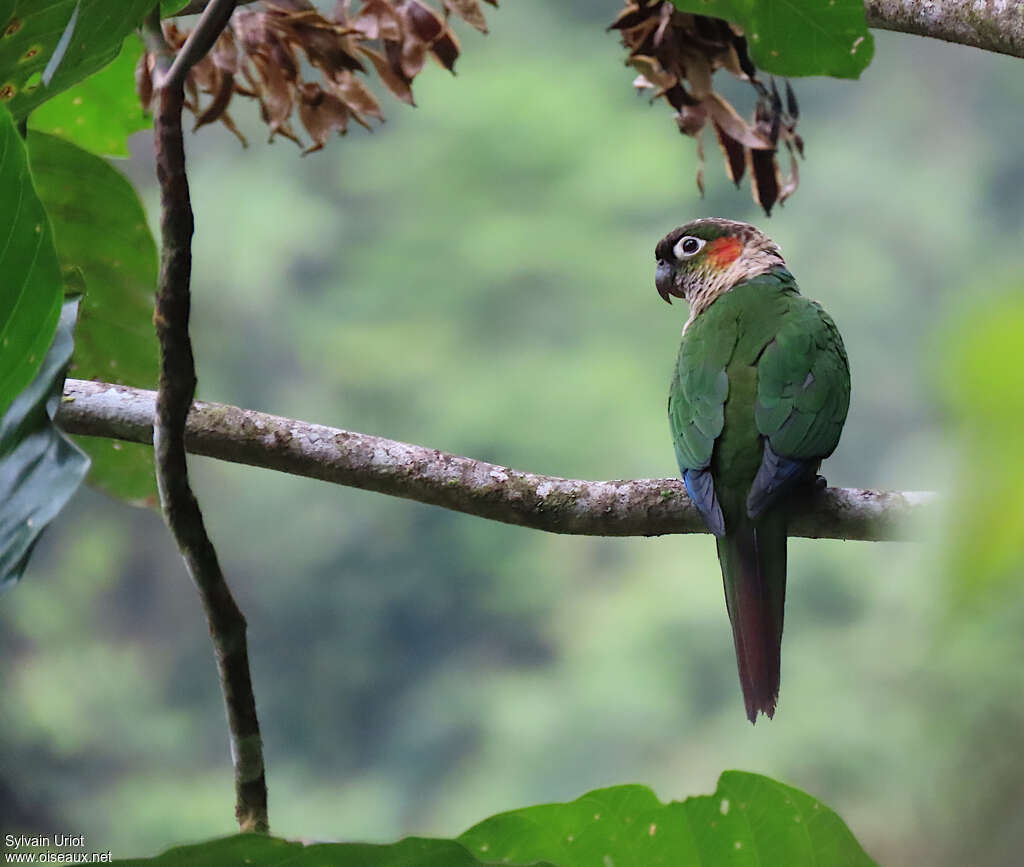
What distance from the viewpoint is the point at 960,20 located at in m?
1.31

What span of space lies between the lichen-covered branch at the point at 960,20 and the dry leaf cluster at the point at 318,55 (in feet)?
1.70

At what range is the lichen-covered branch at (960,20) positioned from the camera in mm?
1270

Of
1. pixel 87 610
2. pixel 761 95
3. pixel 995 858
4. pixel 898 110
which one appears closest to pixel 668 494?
pixel 761 95

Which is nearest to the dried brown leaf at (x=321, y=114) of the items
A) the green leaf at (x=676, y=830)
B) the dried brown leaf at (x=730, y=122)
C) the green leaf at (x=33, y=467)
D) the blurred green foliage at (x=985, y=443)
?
the dried brown leaf at (x=730, y=122)

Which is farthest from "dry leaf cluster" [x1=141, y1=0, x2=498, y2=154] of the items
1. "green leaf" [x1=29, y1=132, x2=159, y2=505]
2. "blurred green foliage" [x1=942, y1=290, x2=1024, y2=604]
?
"blurred green foliage" [x1=942, y1=290, x2=1024, y2=604]

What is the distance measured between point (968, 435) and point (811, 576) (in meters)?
7.76

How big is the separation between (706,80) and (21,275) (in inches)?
46.3

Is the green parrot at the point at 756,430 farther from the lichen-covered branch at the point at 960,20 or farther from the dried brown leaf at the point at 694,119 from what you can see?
the lichen-covered branch at the point at 960,20

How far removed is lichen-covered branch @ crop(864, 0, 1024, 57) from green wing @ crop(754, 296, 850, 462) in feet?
1.73

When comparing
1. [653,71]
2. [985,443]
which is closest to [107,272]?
[653,71]

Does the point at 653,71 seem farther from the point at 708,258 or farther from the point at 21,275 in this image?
the point at 21,275

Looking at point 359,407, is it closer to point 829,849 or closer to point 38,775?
point 38,775

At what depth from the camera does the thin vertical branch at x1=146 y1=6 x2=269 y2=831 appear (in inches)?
31.1

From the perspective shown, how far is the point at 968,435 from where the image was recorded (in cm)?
19
